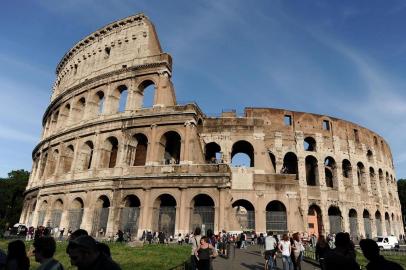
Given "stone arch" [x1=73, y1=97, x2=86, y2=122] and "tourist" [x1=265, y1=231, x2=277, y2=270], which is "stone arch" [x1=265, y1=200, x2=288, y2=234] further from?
"stone arch" [x1=73, y1=97, x2=86, y2=122]

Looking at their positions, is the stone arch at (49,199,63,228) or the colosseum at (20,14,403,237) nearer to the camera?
the colosseum at (20,14,403,237)

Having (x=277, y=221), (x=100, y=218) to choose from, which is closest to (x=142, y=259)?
(x=100, y=218)

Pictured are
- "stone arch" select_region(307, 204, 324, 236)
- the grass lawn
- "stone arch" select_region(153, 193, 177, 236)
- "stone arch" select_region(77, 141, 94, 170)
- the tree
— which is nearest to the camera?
the grass lawn

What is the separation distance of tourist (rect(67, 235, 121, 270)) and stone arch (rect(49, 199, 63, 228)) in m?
24.9

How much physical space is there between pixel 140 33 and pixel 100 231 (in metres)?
16.4

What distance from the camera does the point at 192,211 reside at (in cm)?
2156

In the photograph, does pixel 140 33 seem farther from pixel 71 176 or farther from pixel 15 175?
pixel 15 175

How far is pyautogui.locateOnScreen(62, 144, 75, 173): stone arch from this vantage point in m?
27.8

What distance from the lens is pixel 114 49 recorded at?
29125mm

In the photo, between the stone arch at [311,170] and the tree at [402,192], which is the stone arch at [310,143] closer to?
the stone arch at [311,170]

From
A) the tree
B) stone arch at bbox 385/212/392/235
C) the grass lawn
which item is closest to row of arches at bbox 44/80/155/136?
the grass lawn

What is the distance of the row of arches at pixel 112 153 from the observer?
2448 centimetres

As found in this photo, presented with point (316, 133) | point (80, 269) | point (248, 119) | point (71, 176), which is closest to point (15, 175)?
point (71, 176)

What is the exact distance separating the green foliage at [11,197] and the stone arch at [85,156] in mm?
27610
